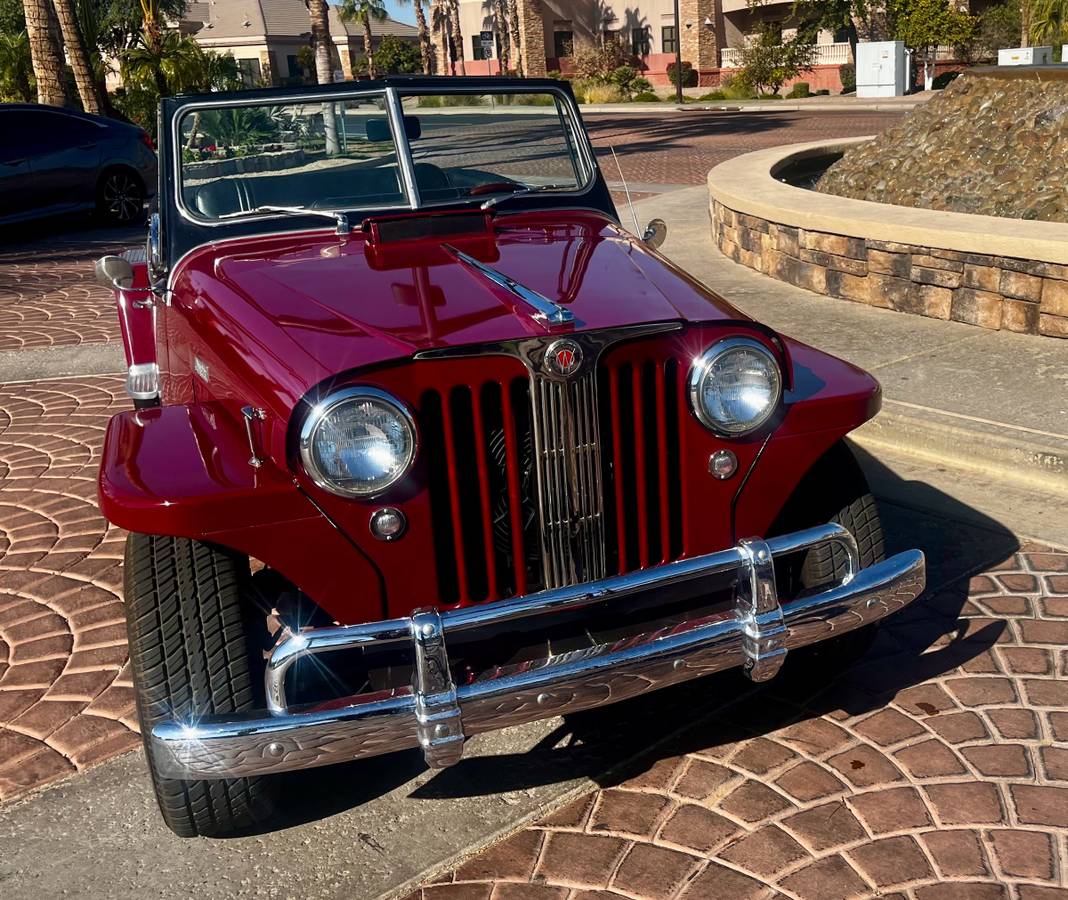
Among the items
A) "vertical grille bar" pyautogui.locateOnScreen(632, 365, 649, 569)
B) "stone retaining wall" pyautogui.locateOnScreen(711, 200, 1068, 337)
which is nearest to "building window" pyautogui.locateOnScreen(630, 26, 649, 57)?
"stone retaining wall" pyautogui.locateOnScreen(711, 200, 1068, 337)

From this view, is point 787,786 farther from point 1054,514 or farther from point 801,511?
point 1054,514

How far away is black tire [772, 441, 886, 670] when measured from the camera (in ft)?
9.85

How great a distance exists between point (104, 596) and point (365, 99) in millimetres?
1877

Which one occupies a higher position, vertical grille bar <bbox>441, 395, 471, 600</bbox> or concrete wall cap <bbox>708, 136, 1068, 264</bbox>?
vertical grille bar <bbox>441, 395, 471, 600</bbox>

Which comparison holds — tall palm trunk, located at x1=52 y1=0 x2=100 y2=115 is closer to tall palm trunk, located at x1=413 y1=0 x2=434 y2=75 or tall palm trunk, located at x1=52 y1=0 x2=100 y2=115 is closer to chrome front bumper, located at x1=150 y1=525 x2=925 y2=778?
chrome front bumper, located at x1=150 y1=525 x2=925 y2=778

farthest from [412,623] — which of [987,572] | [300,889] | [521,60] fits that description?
[521,60]

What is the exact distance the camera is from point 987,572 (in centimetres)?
383

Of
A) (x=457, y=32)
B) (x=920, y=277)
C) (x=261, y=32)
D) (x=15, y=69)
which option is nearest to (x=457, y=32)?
(x=457, y=32)

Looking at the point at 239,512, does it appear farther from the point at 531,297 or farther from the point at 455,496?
the point at 531,297

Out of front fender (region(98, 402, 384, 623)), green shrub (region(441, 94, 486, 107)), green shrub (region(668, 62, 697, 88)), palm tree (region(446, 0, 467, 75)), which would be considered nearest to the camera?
front fender (region(98, 402, 384, 623))

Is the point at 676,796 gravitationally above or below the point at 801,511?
below

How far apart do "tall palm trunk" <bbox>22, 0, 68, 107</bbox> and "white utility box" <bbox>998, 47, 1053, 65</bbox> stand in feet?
51.6

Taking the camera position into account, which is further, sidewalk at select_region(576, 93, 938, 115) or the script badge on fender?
sidewalk at select_region(576, 93, 938, 115)

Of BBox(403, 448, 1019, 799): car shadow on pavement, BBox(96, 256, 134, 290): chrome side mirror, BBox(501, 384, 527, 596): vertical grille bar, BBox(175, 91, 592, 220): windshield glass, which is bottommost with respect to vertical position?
BBox(403, 448, 1019, 799): car shadow on pavement
